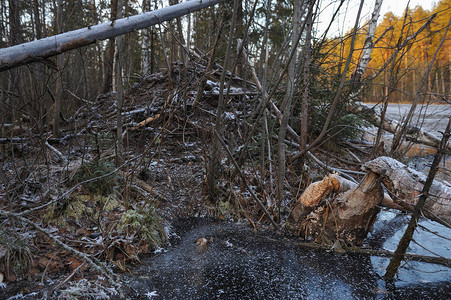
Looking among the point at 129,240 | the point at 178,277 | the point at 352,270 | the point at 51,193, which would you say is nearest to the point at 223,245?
the point at 178,277

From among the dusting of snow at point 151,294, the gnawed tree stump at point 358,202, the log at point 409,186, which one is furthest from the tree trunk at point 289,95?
the dusting of snow at point 151,294

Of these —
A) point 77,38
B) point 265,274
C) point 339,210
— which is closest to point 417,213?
point 339,210

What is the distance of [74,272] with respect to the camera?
102 inches

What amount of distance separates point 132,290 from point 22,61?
2203 millimetres

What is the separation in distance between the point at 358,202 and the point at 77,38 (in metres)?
3.56

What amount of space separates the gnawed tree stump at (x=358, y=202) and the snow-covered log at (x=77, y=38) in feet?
9.27

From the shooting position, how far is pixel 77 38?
2.47 meters

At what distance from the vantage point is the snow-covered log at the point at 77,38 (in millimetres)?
2158

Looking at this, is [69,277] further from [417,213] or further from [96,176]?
[417,213]

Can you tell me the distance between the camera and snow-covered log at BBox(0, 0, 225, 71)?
2.16 m

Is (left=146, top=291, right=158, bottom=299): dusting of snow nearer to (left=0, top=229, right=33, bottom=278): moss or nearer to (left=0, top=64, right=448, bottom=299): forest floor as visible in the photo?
(left=0, top=64, right=448, bottom=299): forest floor

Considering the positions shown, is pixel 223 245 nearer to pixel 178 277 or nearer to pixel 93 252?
pixel 178 277

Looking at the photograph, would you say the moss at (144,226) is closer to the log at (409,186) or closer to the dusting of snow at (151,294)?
the dusting of snow at (151,294)

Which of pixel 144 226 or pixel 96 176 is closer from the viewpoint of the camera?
pixel 144 226
